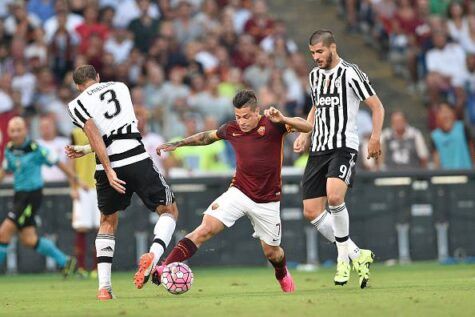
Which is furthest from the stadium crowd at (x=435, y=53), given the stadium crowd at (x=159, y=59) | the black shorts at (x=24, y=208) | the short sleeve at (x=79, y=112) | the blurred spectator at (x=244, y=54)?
the short sleeve at (x=79, y=112)

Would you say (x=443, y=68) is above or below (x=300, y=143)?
above

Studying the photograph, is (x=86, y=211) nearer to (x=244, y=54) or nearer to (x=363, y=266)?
(x=244, y=54)

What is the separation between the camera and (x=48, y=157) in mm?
18328

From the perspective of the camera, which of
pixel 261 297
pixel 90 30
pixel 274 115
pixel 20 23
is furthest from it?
pixel 90 30

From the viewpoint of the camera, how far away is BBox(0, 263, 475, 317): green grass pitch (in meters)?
11.1

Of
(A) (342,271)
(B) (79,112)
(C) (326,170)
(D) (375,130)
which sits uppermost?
(B) (79,112)

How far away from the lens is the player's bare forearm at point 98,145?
42.9 feet

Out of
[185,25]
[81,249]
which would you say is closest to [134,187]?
[81,249]

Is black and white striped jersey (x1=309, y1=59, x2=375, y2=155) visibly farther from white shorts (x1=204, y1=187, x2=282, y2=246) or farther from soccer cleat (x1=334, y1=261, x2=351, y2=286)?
soccer cleat (x1=334, y1=261, x2=351, y2=286)

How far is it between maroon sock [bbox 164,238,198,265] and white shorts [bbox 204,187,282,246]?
0.40m

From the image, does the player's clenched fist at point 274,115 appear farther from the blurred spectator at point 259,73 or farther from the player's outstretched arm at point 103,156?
the blurred spectator at point 259,73

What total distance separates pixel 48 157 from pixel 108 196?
501cm

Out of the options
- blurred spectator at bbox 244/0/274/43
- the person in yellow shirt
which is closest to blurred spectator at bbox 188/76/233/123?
blurred spectator at bbox 244/0/274/43

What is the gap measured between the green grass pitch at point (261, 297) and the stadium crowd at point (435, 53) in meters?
4.13
